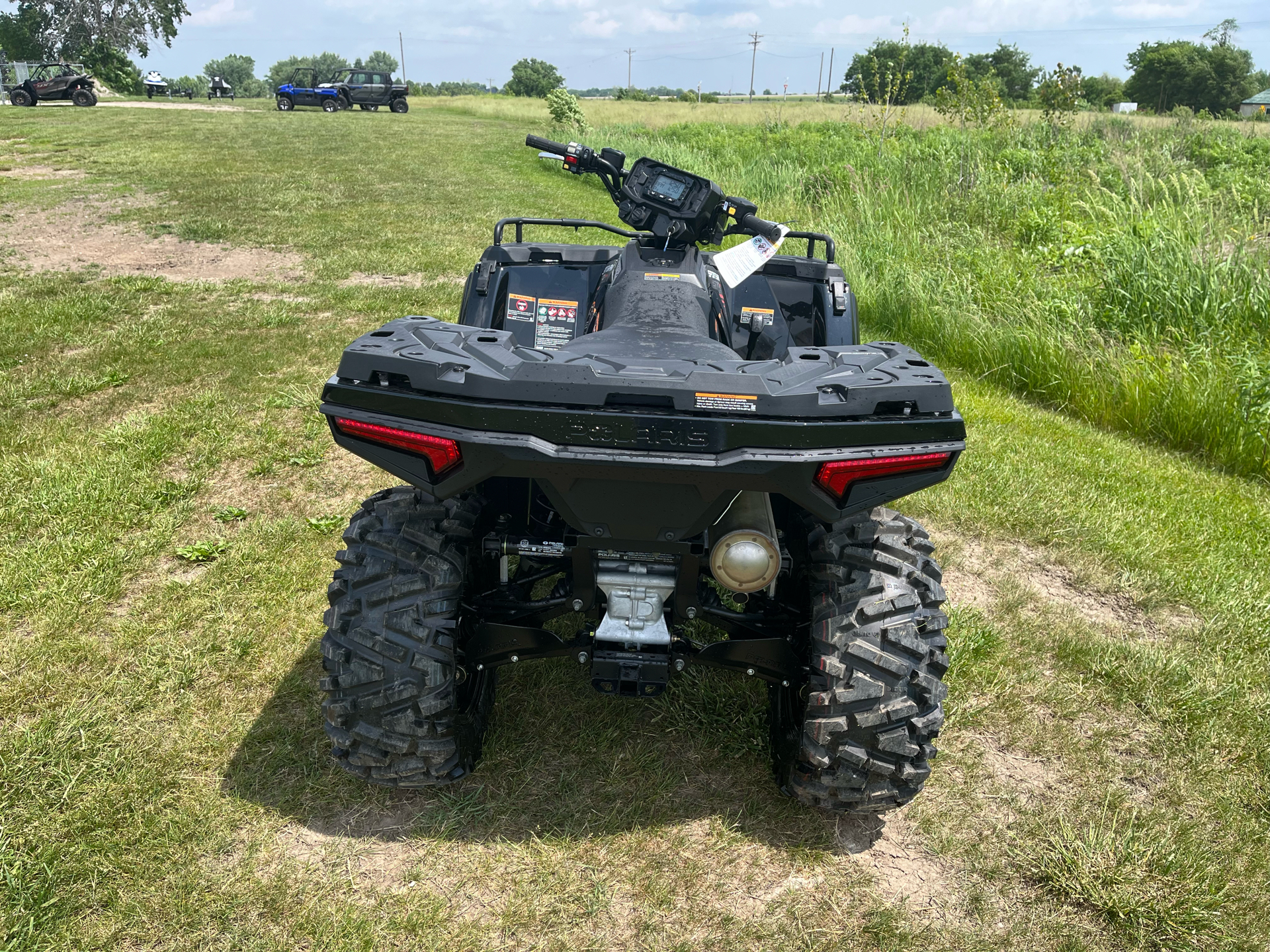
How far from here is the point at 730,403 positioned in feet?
6.57

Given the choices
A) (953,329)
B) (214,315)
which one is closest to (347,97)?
(214,315)

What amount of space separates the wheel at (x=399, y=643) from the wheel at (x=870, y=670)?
0.99 metres

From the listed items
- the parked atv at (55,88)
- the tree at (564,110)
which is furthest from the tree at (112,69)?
the tree at (564,110)

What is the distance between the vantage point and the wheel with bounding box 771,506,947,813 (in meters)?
2.41

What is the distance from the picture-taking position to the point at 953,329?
6934mm

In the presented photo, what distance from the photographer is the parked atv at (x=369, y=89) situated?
34.2m

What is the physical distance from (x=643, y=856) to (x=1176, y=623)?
8.54ft

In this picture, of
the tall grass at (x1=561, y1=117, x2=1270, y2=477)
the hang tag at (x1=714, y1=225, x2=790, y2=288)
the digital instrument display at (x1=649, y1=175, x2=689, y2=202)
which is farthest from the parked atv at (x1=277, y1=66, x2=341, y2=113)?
the hang tag at (x1=714, y1=225, x2=790, y2=288)

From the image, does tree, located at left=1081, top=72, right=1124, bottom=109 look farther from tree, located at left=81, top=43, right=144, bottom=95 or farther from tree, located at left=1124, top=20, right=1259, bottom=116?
tree, located at left=81, top=43, right=144, bottom=95

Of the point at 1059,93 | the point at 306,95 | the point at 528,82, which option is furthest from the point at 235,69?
the point at 1059,93

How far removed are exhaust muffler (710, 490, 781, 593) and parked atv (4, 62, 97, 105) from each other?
3554 cm

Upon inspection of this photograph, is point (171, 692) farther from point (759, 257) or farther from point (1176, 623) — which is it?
point (1176, 623)

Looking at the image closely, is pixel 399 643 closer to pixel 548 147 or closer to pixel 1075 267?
pixel 548 147

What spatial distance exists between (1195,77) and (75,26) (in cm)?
6215
